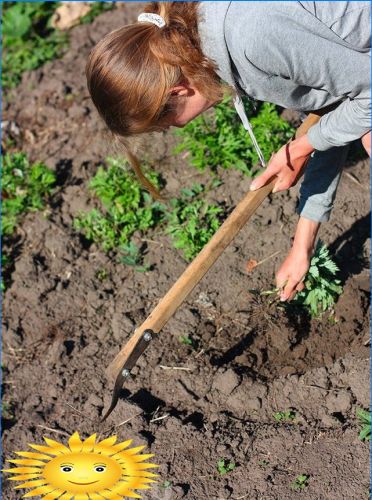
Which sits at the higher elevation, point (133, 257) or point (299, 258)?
point (299, 258)

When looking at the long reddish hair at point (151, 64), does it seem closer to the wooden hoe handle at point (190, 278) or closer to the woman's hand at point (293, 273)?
the wooden hoe handle at point (190, 278)

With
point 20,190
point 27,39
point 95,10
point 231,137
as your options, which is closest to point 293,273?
point 231,137

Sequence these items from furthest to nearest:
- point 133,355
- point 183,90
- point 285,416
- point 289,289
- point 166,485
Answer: point 289,289 → point 285,416 → point 166,485 → point 133,355 → point 183,90

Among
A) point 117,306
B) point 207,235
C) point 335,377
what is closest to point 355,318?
point 335,377

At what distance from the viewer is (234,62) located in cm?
273

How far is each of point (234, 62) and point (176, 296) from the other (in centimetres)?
92

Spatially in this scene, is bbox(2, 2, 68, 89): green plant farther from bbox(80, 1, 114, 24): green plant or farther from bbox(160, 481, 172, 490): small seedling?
bbox(160, 481, 172, 490): small seedling

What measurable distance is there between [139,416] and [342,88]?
5.51 ft

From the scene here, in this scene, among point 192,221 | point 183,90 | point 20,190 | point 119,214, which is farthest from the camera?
point 20,190

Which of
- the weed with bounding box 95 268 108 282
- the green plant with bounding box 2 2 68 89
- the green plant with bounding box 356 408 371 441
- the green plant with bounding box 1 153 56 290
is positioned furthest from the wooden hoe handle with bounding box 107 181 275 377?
the green plant with bounding box 2 2 68 89

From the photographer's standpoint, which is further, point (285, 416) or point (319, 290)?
point (319, 290)

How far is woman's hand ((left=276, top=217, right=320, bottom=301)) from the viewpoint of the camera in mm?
3492

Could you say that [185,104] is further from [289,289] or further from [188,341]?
[188,341]

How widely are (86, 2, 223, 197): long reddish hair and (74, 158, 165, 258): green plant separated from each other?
1.65 meters
